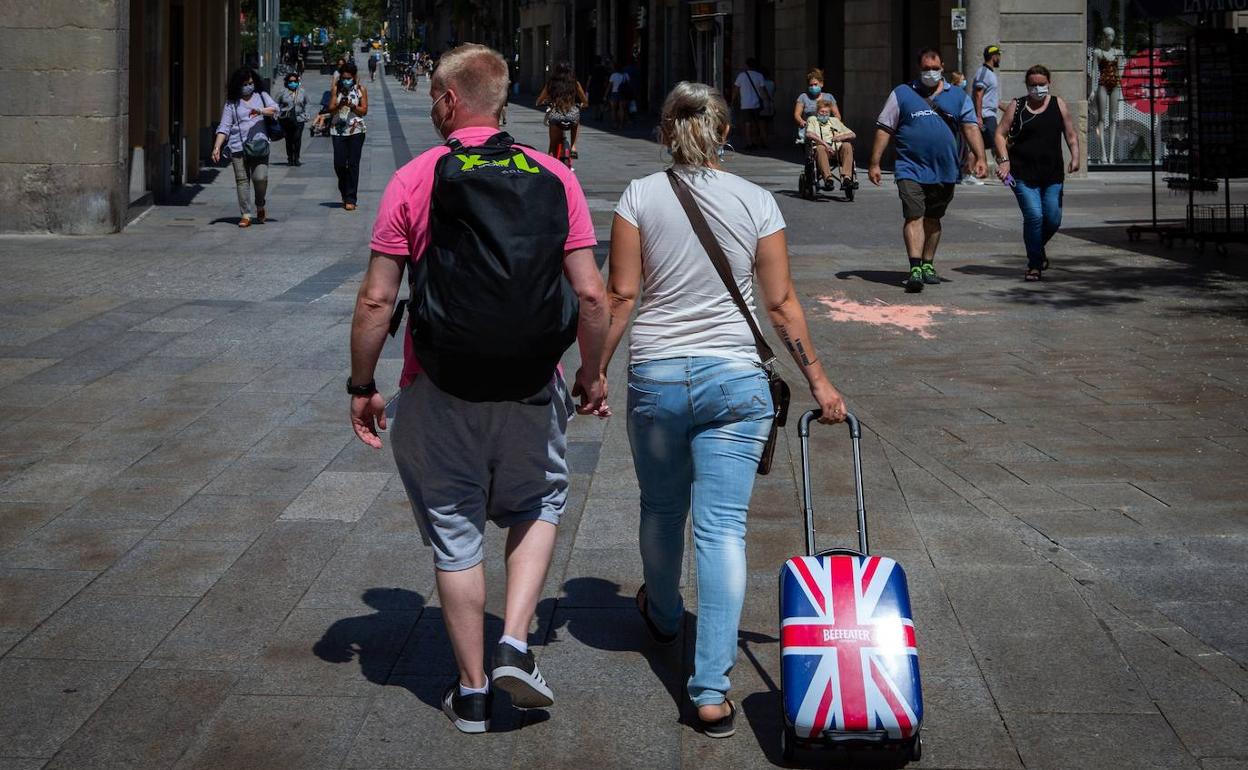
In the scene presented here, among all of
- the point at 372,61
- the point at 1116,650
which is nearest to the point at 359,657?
the point at 1116,650

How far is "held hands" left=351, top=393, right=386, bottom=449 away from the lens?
404 centimetres

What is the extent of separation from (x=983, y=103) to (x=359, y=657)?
63.0 ft

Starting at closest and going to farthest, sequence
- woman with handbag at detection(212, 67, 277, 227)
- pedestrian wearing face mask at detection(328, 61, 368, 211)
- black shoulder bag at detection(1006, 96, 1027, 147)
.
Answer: black shoulder bag at detection(1006, 96, 1027, 147) → woman with handbag at detection(212, 67, 277, 227) → pedestrian wearing face mask at detection(328, 61, 368, 211)

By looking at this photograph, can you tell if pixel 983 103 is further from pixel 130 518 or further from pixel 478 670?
pixel 478 670

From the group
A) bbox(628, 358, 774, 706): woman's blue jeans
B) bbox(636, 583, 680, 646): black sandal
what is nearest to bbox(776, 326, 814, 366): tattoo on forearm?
bbox(628, 358, 774, 706): woman's blue jeans

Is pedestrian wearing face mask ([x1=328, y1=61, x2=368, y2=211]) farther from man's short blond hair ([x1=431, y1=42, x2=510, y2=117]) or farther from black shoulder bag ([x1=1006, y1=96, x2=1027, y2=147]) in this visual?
man's short blond hair ([x1=431, y1=42, x2=510, y2=117])

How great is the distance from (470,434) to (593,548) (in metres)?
1.78

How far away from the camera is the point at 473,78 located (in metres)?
4.00

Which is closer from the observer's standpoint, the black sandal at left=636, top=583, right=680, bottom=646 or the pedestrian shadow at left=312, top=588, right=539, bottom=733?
the pedestrian shadow at left=312, top=588, right=539, bottom=733

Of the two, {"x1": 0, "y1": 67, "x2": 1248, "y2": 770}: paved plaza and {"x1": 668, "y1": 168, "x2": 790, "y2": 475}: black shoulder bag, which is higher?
{"x1": 668, "y1": 168, "x2": 790, "y2": 475}: black shoulder bag

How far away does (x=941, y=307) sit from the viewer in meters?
11.4

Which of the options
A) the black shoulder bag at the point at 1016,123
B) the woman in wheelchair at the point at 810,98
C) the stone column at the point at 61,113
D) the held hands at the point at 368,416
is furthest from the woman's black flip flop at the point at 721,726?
the woman in wheelchair at the point at 810,98

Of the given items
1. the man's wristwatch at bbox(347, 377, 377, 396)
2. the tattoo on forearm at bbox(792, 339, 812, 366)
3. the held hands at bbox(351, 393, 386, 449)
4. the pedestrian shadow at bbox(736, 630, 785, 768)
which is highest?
the tattoo on forearm at bbox(792, 339, 812, 366)

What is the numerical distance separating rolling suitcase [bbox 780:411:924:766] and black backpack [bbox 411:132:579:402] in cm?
86
